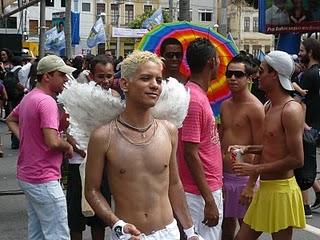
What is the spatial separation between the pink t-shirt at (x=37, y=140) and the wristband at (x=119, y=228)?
160cm

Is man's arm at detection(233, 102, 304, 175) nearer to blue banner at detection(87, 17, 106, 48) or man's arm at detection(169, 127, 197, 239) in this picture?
man's arm at detection(169, 127, 197, 239)

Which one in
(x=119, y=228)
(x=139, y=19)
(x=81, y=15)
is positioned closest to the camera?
(x=119, y=228)

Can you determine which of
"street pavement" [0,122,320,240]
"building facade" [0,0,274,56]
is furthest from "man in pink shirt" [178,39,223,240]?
"building facade" [0,0,274,56]

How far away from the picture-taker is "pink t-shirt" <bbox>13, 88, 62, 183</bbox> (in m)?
4.66

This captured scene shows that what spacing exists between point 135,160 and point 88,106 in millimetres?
398

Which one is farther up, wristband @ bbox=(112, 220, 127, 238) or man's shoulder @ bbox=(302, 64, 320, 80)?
man's shoulder @ bbox=(302, 64, 320, 80)

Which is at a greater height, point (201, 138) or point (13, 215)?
point (201, 138)

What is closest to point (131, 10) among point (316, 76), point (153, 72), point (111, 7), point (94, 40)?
point (111, 7)

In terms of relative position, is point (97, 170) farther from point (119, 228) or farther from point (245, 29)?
point (245, 29)

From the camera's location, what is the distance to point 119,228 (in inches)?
125

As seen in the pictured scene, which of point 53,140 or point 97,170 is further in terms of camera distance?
point 53,140

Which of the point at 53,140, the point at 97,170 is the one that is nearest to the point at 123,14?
the point at 53,140

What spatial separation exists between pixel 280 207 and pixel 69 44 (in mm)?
22411

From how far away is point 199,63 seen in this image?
14.7ft
